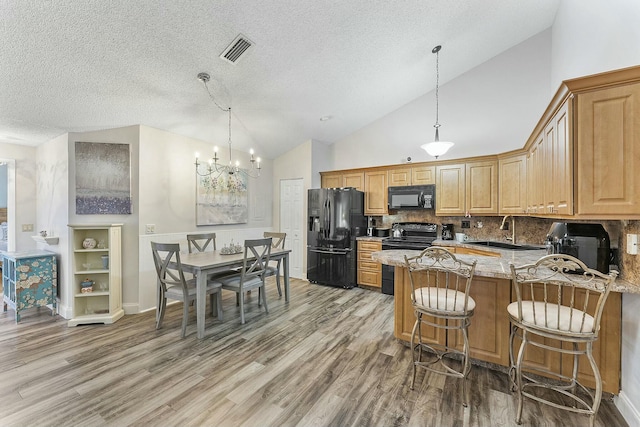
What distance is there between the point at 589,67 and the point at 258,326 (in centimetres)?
433

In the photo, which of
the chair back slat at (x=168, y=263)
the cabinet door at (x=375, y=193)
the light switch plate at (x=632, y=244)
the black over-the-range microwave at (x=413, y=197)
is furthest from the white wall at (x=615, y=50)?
the chair back slat at (x=168, y=263)

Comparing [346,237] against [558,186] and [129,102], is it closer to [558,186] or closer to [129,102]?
[558,186]

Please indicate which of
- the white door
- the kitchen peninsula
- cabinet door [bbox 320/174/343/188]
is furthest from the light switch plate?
the white door

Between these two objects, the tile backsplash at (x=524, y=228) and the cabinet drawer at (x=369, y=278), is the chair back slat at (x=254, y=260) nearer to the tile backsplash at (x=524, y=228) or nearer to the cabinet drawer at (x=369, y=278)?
the cabinet drawer at (x=369, y=278)

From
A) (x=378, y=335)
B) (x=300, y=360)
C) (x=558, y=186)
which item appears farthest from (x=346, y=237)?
(x=558, y=186)

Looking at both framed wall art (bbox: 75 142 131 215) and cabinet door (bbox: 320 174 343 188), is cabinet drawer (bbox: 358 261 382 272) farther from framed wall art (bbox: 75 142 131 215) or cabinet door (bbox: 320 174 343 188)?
framed wall art (bbox: 75 142 131 215)

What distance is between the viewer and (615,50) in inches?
83.0

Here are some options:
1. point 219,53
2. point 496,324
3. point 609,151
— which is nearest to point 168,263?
point 219,53

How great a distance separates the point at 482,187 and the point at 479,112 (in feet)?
4.33

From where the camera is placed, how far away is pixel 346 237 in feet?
15.9

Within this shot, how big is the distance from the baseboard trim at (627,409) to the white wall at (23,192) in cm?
702

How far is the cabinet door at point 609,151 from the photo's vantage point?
5.35ft

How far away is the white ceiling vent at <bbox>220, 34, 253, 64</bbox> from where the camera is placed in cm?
267

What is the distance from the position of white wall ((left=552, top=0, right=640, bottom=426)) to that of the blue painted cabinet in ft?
18.9
